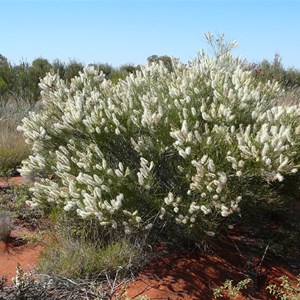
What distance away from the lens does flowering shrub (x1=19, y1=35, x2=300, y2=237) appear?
3693mm

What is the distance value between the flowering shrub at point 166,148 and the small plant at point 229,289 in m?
0.53

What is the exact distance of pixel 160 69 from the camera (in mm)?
5281

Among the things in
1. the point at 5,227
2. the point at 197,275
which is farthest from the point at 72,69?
the point at 197,275

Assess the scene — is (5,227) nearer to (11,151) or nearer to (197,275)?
(197,275)

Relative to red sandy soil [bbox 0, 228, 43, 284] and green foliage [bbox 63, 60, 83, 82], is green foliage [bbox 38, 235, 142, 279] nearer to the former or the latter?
red sandy soil [bbox 0, 228, 43, 284]

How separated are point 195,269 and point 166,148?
1.06 m

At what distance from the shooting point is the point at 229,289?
3855 mm

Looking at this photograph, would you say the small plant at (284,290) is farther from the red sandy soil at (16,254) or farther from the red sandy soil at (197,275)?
the red sandy soil at (16,254)

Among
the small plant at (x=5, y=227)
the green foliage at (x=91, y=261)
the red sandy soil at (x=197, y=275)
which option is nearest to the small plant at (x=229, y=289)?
the red sandy soil at (x=197, y=275)

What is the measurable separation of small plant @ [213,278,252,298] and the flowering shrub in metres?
0.53

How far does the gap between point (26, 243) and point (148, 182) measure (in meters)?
1.74

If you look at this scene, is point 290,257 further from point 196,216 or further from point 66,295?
point 66,295

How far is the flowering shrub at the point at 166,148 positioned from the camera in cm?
369

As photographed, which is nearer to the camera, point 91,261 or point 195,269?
point 91,261
